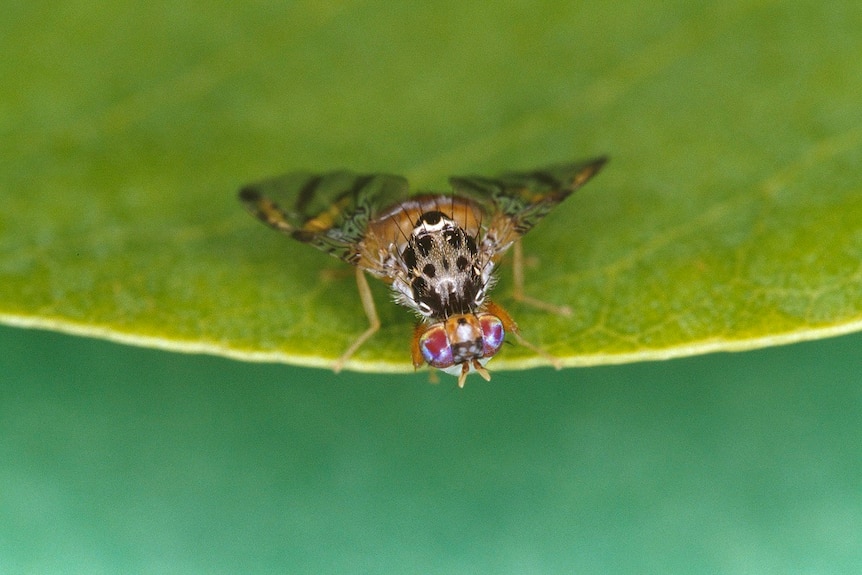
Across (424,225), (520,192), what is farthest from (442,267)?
(520,192)

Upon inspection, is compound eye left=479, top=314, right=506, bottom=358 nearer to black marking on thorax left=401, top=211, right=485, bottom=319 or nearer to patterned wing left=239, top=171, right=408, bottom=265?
black marking on thorax left=401, top=211, right=485, bottom=319

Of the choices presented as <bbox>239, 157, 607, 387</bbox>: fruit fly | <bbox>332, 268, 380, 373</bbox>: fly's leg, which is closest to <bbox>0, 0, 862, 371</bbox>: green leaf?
<bbox>332, 268, 380, 373</bbox>: fly's leg

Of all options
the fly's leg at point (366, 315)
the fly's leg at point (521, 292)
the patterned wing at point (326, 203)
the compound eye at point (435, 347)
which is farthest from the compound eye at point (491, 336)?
the patterned wing at point (326, 203)

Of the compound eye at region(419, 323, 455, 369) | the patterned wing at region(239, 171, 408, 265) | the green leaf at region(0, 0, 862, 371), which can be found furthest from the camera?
the patterned wing at region(239, 171, 408, 265)

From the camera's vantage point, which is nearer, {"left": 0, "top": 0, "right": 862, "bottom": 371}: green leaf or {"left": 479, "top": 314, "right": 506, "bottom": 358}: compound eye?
{"left": 479, "top": 314, "right": 506, "bottom": 358}: compound eye

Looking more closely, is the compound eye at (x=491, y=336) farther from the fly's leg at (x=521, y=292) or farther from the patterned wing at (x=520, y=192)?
the patterned wing at (x=520, y=192)

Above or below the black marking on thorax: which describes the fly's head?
below
